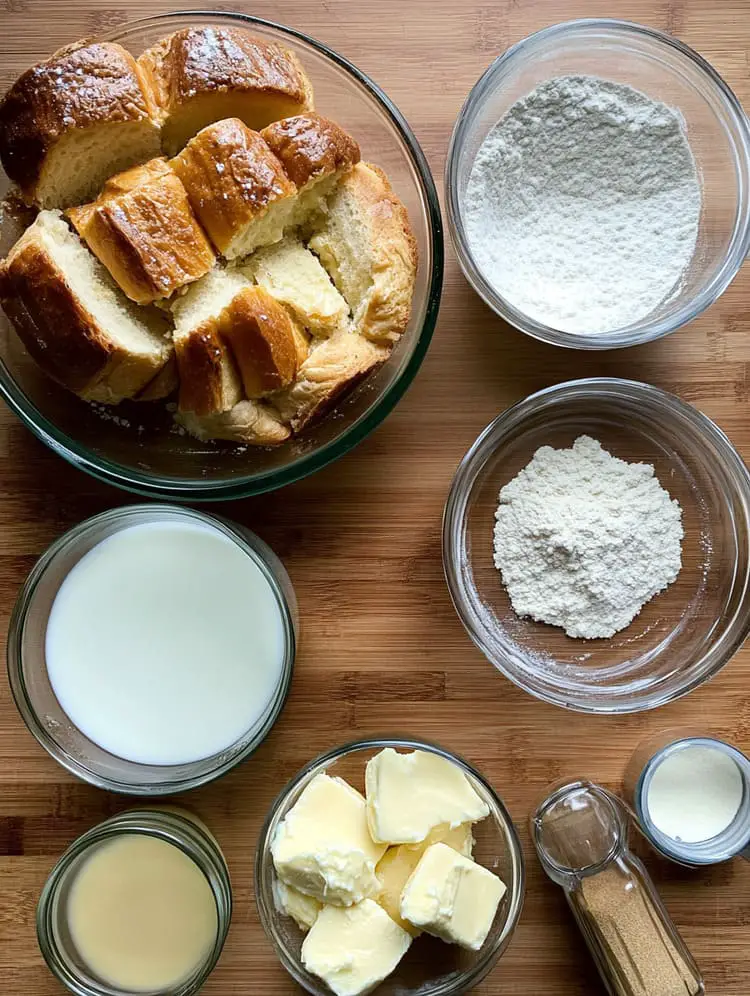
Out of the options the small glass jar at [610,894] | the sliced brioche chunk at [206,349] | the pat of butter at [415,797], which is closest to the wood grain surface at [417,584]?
the small glass jar at [610,894]

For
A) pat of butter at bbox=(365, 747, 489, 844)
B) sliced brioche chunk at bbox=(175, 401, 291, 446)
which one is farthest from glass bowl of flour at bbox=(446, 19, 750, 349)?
pat of butter at bbox=(365, 747, 489, 844)

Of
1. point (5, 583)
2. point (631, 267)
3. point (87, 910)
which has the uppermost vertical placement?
point (631, 267)

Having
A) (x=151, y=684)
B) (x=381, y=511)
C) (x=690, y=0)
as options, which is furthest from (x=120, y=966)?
(x=690, y=0)

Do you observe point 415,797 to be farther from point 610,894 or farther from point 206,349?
point 206,349

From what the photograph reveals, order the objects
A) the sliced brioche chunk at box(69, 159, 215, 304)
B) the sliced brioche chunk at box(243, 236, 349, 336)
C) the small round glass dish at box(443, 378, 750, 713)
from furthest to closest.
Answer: the small round glass dish at box(443, 378, 750, 713), the sliced brioche chunk at box(243, 236, 349, 336), the sliced brioche chunk at box(69, 159, 215, 304)

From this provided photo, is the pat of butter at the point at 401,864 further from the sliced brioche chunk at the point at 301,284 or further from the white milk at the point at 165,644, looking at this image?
the sliced brioche chunk at the point at 301,284

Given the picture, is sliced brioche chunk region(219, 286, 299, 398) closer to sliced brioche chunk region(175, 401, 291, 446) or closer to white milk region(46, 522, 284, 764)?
sliced brioche chunk region(175, 401, 291, 446)

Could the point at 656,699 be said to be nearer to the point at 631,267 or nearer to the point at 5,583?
the point at 631,267
